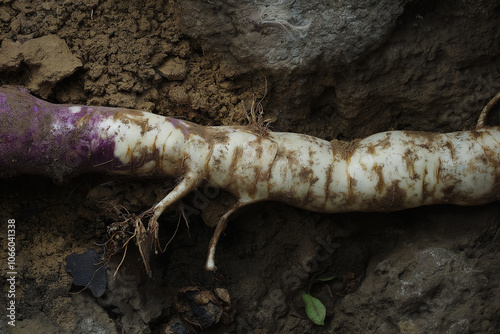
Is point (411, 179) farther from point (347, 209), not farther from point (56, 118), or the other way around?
point (56, 118)

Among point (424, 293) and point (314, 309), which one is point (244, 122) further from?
point (424, 293)

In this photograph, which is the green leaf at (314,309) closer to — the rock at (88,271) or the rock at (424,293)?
the rock at (424,293)

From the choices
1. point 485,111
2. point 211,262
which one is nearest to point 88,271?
point 211,262

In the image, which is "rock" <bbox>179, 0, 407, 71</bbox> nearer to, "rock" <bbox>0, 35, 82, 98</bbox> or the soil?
the soil

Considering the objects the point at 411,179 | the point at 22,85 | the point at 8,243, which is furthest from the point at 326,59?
the point at 8,243

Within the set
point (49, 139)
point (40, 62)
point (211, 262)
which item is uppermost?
point (40, 62)

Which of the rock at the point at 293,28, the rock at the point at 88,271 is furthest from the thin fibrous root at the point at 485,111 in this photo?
the rock at the point at 88,271
